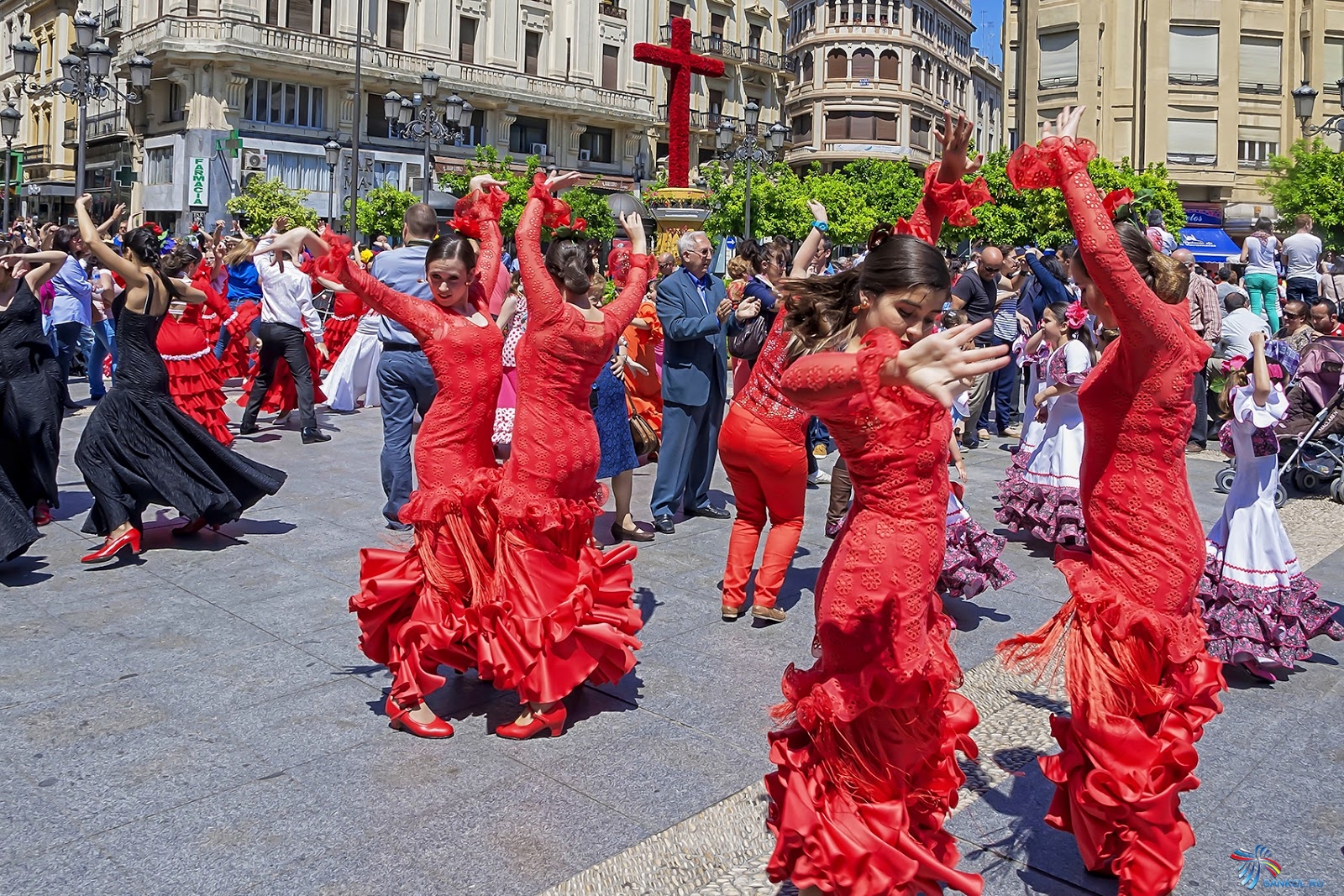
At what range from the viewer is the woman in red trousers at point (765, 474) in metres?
5.84

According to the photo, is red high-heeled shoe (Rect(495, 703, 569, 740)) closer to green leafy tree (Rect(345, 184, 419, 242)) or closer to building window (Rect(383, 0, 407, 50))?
green leafy tree (Rect(345, 184, 419, 242))

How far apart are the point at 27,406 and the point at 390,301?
12.5ft

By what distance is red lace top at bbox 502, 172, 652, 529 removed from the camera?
186 inches

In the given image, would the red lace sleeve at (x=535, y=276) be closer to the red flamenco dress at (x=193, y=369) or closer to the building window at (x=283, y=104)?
the red flamenco dress at (x=193, y=369)

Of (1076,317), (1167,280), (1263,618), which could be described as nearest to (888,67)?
(1076,317)

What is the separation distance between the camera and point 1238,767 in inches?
171

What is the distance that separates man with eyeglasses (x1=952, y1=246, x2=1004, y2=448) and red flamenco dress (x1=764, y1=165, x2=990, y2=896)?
896 centimetres

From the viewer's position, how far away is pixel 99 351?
13117mm

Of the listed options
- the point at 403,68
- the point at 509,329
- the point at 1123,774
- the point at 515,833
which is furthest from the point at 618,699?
the point at 403,68

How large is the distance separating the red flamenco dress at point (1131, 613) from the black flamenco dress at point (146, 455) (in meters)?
5.20

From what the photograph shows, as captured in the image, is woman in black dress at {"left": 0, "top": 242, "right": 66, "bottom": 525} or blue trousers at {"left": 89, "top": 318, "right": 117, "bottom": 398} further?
blue trousers at {"left": 89, "top": 318, "right": 117, "bottom": 398}

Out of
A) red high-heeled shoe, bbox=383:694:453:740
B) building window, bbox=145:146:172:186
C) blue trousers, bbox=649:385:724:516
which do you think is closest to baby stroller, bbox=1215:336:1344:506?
blue trousers, bbox=649:385:724:516

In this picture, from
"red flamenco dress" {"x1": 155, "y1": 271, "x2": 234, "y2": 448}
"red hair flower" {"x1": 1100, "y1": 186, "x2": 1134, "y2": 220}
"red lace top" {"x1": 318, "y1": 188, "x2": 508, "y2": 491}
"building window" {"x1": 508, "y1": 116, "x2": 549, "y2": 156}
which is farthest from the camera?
"building window" {"x1": 508, "y1": 116, "x2": 549, "y2": 156}

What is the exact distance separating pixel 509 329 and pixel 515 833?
4507 mm
